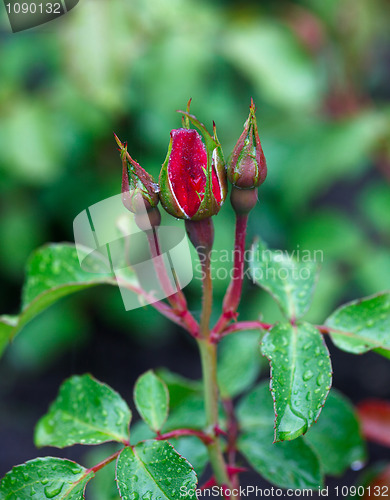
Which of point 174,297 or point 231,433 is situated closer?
point 174,297

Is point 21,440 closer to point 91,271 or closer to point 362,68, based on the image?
point 91,271

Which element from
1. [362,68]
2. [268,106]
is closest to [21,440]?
[268,106]

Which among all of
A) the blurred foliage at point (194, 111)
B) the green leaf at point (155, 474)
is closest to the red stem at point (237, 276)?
the green leaf at point (155, 474)

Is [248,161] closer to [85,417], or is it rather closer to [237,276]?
[237,276]

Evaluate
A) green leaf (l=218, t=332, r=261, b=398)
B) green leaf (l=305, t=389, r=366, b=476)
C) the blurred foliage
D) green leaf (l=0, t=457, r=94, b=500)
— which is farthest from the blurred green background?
green leaf (l=0, t=457, r=94, b=500)

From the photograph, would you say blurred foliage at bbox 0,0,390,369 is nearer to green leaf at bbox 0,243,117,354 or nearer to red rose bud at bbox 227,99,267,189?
green leaf at bbox 0,243,117,354

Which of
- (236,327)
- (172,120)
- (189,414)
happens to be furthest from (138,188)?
(172,120)
